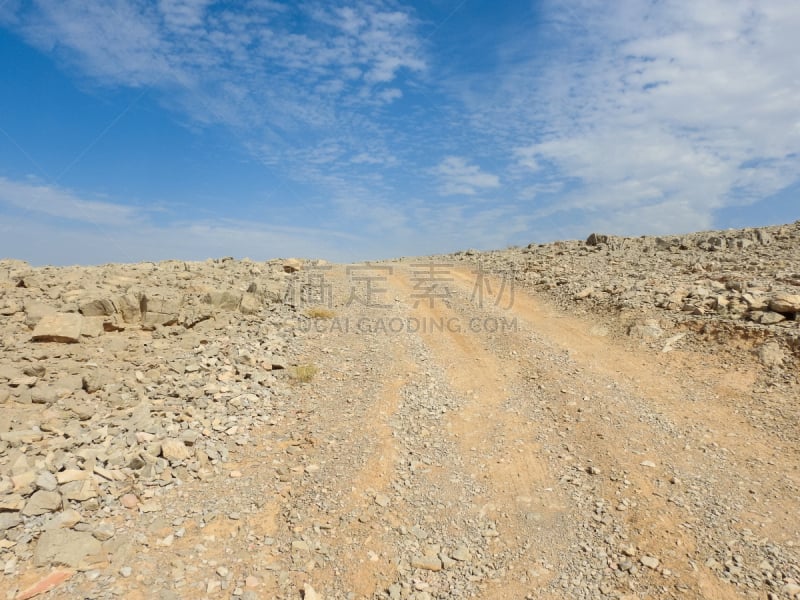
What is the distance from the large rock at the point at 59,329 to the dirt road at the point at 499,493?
198 inches

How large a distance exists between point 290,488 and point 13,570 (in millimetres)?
3307

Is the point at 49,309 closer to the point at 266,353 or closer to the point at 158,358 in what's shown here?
the point at 158,358

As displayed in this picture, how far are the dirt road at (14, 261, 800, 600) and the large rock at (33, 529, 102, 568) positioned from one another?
1.34 feet

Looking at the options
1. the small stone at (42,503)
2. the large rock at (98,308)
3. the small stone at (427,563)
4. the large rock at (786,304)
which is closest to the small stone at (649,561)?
the small stone at (427,563)

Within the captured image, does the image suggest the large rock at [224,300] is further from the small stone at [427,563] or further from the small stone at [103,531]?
the small stone at [427,563]

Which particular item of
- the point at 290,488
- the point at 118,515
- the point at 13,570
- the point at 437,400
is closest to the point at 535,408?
the point at 437,400

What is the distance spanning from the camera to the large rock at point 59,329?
9.36 meters

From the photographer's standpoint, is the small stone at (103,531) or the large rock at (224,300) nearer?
the small stone at (103,531)

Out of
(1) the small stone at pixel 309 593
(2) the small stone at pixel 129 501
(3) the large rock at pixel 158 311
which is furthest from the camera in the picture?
(3) the large rock at pixel 158 311

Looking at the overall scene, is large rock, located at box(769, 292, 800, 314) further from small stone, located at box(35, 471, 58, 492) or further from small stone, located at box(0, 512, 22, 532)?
small stone, located at box(0, 512, 22, 532)

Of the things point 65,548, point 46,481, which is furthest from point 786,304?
point 46,481

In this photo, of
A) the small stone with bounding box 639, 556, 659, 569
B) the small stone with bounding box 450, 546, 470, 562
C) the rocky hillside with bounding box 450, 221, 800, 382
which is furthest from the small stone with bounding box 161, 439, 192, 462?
the rocky hillside with bounding box 450, 221, 800, 382

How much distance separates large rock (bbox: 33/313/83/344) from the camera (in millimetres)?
9359

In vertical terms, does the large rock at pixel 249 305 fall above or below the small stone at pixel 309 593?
above
